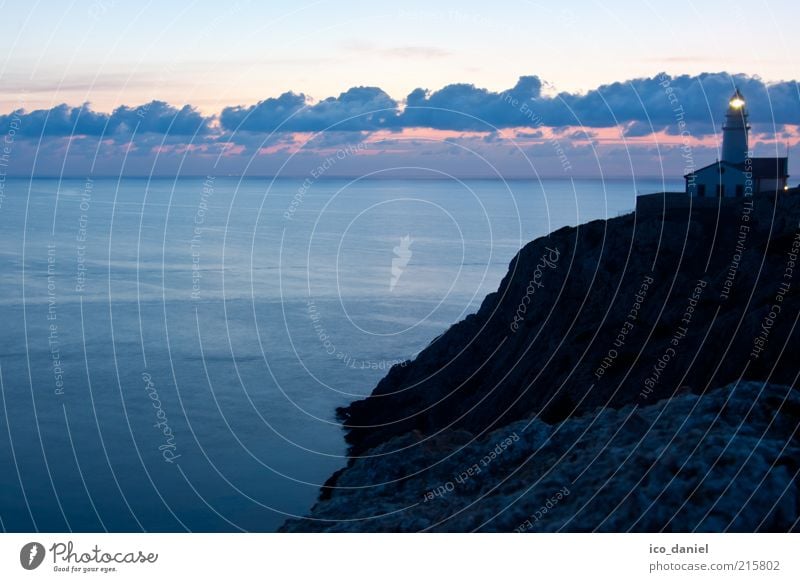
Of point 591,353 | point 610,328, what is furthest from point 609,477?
point 610,328

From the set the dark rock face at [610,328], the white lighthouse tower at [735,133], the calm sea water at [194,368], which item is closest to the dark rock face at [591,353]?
the dark rock face at [610,328]

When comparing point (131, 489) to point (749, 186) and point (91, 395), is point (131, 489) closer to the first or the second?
point (91, 395)

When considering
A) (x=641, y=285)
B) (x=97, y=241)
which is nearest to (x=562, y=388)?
(x=641, y=285)

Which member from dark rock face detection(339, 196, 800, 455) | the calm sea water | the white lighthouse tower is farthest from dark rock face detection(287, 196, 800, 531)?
the white lighthouse tower

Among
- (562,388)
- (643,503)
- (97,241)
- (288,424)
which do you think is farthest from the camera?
(97,241)

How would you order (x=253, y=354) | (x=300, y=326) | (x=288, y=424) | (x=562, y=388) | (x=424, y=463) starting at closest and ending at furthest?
(x=424, y=463)
(x=562, y=388)
(x=288, y=424)
(x=253, y=354)
(x=300, y=326)

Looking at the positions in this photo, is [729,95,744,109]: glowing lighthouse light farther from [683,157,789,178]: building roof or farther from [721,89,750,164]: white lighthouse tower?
[683,157,789,178]: building roof
